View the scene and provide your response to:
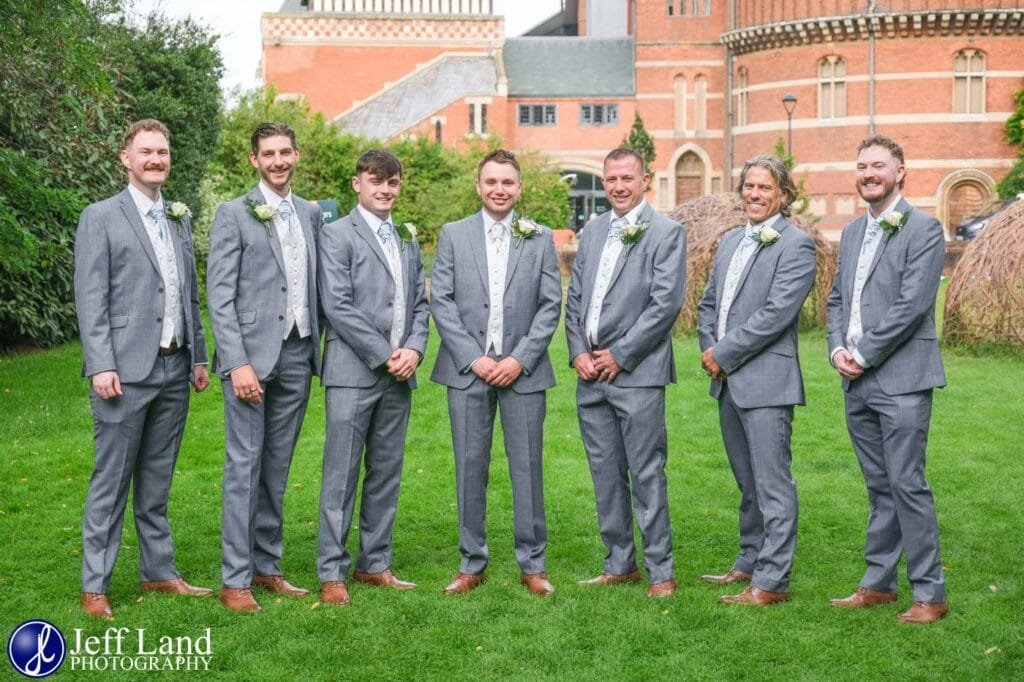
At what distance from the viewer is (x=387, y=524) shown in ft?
21.3

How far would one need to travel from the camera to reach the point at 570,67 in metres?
50.2

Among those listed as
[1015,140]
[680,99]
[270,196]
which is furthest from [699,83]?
[270,196]

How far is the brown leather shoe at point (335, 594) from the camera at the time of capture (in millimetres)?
6133

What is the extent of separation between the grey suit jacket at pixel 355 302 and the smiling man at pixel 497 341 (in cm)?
27

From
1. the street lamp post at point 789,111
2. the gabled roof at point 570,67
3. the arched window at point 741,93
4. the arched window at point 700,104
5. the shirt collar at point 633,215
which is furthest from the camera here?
the gabled roof at point 570,67

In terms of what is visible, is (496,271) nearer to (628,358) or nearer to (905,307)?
(628,358)

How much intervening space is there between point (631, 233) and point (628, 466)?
1.20 meters

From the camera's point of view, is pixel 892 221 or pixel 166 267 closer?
pixel 892 221

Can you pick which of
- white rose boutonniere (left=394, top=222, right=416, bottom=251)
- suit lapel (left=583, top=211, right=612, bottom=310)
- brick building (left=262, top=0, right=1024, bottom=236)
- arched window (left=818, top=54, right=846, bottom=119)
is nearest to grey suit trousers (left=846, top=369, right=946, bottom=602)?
suit lapel (left=583, top=211, right=612, bottom=310)

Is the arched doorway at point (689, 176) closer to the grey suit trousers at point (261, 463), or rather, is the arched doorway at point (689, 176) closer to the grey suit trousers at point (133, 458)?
the grey suit trousers at point (261, 463)

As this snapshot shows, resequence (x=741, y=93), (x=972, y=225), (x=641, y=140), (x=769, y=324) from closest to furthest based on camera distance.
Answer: (x=769, y=324)
(x=972, y=225)
(x=641, y=140)
(x=741, y=93)

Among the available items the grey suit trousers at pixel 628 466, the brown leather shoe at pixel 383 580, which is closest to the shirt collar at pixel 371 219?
the grey suit trousers at pixel 628 466

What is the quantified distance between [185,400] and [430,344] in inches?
415

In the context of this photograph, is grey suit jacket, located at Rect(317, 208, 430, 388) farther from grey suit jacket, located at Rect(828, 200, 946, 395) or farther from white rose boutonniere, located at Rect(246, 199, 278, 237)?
A: grey suit jacket, located at Rect(828, 200, 946, 395)
